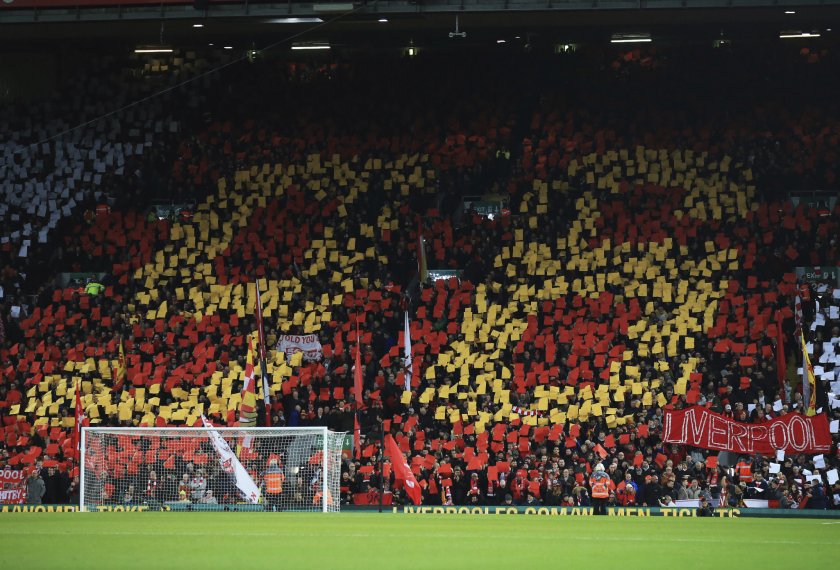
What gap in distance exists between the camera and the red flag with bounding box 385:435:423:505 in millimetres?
26906

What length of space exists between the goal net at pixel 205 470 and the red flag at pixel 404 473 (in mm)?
1325

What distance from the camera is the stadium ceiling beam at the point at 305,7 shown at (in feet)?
100

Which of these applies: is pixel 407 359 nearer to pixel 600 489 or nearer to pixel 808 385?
pixel 600 489

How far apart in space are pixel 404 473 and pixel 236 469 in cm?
363

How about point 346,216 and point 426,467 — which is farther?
point 346,216

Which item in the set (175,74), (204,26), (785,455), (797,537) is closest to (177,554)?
(797,537)

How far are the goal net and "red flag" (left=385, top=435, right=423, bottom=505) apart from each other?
4.35ft

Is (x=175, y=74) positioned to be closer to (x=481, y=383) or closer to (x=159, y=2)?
(x=159, y=2)

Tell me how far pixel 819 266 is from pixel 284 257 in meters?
15.2

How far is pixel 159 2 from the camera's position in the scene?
103 ft

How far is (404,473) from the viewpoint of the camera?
26.9 meters

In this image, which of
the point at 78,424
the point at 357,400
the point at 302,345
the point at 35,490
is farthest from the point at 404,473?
the point at 35,490

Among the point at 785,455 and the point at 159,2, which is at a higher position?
the point at 159,2

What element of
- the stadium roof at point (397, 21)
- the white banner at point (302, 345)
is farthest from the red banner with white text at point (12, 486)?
the stadium roof at point (397, 21)
